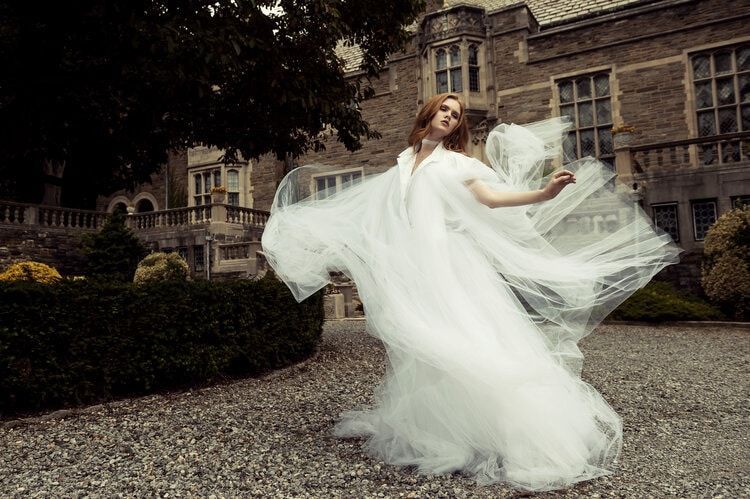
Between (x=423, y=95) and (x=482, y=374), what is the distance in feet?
57.0

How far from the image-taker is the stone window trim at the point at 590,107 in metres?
16.4

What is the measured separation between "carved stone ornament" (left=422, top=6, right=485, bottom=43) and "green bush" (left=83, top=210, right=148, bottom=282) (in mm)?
12359

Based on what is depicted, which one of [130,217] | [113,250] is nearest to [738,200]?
[113,250]

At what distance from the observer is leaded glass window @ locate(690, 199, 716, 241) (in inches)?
509

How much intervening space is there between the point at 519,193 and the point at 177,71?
4.62 m

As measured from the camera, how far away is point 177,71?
6.00 m

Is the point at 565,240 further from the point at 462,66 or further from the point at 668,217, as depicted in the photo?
the point at 462,66

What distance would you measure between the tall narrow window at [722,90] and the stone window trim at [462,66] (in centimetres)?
631

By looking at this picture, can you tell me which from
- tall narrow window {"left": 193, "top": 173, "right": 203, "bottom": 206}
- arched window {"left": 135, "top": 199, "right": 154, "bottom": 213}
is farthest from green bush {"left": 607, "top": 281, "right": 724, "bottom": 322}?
arched window {"left": 135, "top": 199, "right": 154, "bottom": 213}

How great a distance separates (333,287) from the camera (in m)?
15.2

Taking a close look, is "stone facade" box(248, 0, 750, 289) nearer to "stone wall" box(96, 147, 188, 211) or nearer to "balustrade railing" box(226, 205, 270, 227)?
"balustrade railing" box(226, 205, 270, 227)

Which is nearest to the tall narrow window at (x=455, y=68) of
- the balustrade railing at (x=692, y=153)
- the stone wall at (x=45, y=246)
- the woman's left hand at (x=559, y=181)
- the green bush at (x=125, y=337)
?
the balustrade railing at (x=692, y=153)

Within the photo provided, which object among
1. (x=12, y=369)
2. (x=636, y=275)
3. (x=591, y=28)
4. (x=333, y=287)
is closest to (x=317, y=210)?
(x=636, y=275)

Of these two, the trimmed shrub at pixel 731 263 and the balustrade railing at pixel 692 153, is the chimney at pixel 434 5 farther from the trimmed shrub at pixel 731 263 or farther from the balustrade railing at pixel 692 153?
the trimmed shrub at pixel 731 263
